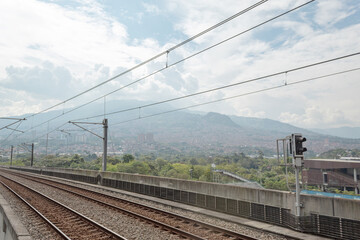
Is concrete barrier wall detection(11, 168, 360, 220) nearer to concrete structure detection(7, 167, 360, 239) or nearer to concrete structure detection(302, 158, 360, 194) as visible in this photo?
concrete structure detection(7, 167, 360, 239)

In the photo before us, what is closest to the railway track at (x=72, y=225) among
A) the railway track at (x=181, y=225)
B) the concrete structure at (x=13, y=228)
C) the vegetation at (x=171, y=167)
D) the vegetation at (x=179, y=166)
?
the concrete structure at (x=13, y=228)

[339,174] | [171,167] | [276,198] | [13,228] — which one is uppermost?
[276,198]

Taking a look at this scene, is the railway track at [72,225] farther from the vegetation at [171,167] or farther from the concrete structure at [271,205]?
the vegetation at [171,167]

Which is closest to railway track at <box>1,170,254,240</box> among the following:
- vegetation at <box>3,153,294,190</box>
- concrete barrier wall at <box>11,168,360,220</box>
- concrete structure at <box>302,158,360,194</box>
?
concrete barrier wall at <box>11,168,360,220</box>

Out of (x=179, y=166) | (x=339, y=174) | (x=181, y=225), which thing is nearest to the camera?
(x=181, y=225)

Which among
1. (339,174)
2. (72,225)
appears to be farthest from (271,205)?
(339,174)

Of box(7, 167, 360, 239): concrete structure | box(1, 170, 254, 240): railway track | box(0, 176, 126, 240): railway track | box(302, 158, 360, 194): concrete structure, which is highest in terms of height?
box(7, 167, 360, 239): concrete structure

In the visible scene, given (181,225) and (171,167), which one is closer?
(181,225)

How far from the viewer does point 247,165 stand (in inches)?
6762

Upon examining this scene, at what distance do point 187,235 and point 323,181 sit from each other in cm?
8022

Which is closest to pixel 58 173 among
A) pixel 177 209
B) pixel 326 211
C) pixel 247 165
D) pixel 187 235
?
pixel 177 209

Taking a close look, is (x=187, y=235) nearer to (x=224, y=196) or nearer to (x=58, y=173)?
(x=224, y=196)

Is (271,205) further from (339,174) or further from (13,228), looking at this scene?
(339,174)

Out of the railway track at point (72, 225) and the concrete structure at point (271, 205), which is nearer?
the concrete structure at point (271, 205)
